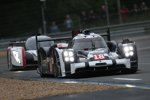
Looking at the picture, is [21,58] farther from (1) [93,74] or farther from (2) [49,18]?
(2) [49,18]

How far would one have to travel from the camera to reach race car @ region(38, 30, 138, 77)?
17.2m

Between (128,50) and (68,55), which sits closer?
(68,55)

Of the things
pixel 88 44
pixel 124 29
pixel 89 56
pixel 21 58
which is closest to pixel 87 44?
pixel 88 44

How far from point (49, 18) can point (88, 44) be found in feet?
85.0

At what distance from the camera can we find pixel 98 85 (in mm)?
14312

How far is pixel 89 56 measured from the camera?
1739cm

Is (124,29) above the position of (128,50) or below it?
above

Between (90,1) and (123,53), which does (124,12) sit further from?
(123,53)

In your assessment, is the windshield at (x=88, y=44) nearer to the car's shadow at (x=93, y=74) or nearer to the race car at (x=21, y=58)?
the car's shadow at (x=93, y=74)

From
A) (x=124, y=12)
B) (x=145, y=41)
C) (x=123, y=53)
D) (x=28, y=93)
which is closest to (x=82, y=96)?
(x=28, y=93)

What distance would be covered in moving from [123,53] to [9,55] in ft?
26.5

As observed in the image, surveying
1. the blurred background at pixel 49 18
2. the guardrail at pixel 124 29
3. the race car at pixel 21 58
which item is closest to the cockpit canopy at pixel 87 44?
the race car at pixel 21 58

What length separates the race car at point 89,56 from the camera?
56.3 feet

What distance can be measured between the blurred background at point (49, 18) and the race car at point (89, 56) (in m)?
19.4
